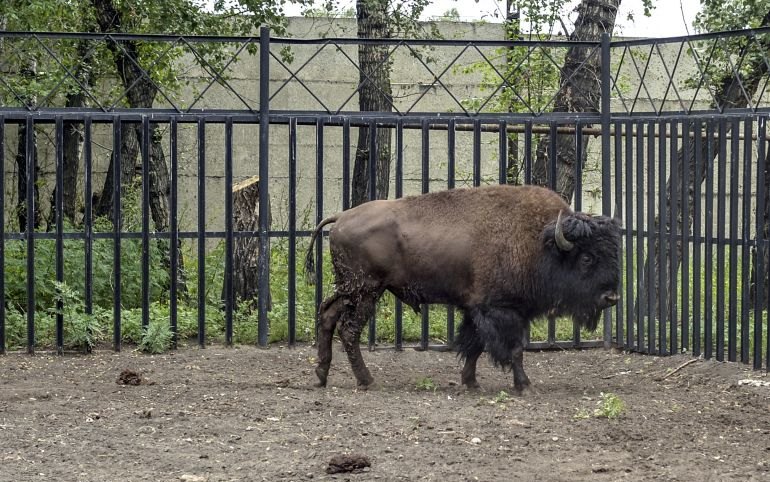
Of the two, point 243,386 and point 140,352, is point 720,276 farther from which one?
point 140,352

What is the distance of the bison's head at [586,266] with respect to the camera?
891 cm

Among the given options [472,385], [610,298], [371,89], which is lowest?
[472,385]

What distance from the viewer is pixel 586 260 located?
8977mm

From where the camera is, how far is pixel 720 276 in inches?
383

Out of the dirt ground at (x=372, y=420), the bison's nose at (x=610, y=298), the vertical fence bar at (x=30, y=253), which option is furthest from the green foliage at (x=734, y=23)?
the vertical fence bar at (x=30, y=253)

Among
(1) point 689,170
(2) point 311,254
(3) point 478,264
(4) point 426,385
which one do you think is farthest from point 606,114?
(4) point 426,385

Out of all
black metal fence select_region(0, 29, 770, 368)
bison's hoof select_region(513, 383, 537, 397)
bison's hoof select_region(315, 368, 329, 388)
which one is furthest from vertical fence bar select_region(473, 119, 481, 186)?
bison's hoof select_region(315, 368, 329, 388)

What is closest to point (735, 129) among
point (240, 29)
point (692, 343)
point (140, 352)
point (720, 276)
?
point (720, 276)

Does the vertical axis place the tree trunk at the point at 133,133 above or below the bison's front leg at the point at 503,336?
above

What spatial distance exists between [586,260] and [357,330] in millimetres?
2003

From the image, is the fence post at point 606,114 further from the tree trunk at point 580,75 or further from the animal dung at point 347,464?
the animal dung at point 347,464

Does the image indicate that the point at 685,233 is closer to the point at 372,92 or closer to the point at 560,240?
the point at 560,240

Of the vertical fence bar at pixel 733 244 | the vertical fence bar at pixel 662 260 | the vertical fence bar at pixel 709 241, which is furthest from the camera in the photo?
the vertical fence bar at pixel 662 260

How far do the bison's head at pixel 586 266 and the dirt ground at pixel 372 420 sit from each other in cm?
82
